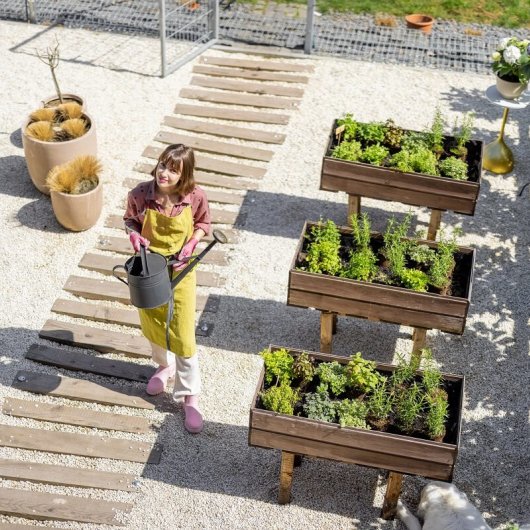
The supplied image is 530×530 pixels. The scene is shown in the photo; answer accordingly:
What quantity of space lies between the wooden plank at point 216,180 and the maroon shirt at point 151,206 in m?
2.88

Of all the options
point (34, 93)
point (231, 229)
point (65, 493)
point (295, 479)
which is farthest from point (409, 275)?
point (34, 93)

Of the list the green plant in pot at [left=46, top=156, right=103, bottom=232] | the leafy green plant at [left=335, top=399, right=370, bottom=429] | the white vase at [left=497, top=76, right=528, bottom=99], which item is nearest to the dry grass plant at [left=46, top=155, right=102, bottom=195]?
the green plant in pot at [left=46, top=156, right=103, bottom=232]

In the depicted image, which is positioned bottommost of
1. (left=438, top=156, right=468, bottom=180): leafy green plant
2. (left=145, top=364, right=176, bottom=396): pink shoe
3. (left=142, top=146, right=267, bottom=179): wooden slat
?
(left=142, top=146, right=267, bottom=179): wooden slat

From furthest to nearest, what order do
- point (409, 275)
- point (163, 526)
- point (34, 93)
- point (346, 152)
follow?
point (34, 93)
point (346, 152)
point (409, 275)
point (163, 526)

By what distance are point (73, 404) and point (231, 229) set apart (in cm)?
241

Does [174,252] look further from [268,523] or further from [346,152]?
[346,152]

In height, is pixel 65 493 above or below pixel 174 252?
below

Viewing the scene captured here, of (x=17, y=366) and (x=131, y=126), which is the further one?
(x=131, y=126)

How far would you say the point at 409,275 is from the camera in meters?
6.50

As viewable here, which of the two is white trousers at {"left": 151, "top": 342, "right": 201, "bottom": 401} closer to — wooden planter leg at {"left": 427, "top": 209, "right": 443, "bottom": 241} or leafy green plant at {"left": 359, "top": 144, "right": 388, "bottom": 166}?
leafy green plant at {"left": 359, "top": 144, "right": 388, "bottom": 166}

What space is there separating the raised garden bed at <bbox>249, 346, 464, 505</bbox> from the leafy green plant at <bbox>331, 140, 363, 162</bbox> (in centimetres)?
282

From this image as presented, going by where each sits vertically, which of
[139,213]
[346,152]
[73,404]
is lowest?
[73,404]

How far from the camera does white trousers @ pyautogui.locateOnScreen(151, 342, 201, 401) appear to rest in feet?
20.5

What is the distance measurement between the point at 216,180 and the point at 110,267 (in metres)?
1.63
